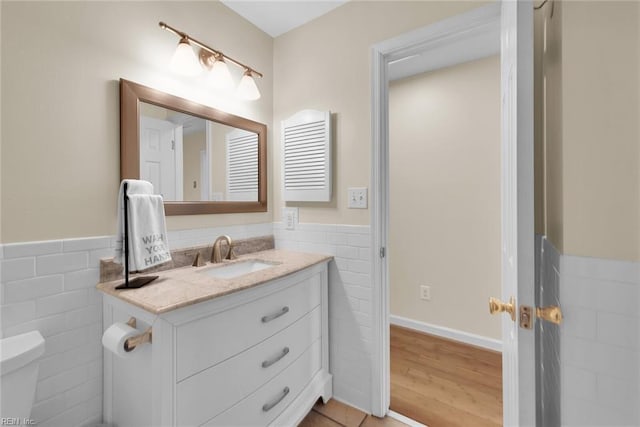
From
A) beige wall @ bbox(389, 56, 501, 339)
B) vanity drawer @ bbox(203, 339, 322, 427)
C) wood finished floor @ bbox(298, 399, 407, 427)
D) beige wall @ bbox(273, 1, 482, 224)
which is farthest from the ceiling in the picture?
wood finished floor @ bbox(298, 399, 407, 427)

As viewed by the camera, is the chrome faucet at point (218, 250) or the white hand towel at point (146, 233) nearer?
the white hand towel at point (146, 233)

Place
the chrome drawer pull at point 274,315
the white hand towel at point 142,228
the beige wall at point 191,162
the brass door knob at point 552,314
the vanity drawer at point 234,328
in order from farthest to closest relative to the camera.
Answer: the beige wall at point 191,162, the chrome drawer pull at point 274,315, the white hand towel at point 142,228, the vanity drawer at point 234,328, the brass door knob at point 552,314

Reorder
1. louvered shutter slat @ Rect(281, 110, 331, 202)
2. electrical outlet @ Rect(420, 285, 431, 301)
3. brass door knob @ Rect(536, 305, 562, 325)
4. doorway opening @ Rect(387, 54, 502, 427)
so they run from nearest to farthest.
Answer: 1. brass door knob @ Rect(536, 305, 562, 325)
2. louvered shutter slat @ Rect(281, 110, 331, 202)
3. doorway opening @ Rect(387, 54, 502, 427)
4. electrical outlet @ Rect(420, 285, 431, 301)

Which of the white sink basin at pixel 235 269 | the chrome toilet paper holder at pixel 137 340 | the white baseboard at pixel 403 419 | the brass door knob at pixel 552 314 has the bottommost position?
the white baseboard at pixel 403 419

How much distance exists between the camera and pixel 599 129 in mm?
738

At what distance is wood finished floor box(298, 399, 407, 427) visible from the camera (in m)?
1.46

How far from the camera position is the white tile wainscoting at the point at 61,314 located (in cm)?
93

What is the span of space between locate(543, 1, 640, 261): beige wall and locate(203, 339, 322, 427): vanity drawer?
1259 millimetres

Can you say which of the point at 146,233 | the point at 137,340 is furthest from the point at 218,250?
the point at 137,340

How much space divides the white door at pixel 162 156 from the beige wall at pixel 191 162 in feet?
0.09

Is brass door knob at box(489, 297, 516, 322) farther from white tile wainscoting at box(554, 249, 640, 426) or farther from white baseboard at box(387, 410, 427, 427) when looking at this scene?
white baseboard at box(387, 410, 427, 427)

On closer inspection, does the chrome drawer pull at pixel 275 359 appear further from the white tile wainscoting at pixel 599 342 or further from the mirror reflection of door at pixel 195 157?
the white tile wainscoting at pixel 599 342

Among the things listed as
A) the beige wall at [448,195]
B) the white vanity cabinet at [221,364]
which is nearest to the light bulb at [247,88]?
the white vanity cabinet at [221,364]

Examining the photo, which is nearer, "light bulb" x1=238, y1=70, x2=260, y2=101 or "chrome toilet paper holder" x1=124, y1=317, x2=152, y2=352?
"chrome toilet paper holder" x1=124, y1=317, x2=152, y2=352
